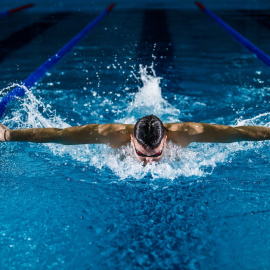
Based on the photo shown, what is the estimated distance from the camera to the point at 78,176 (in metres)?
2.51

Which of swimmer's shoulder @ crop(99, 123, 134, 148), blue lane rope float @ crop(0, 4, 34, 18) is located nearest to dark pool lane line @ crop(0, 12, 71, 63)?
blue lane rope float @ crop(0, 4, 34, 18)

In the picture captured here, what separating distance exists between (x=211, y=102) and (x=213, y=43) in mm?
2547

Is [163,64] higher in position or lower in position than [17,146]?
higher

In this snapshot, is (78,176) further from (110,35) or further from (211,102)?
(110,35)

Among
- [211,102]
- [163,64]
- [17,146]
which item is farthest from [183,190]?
[163,64]

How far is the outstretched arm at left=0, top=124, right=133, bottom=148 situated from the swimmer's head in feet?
0.82

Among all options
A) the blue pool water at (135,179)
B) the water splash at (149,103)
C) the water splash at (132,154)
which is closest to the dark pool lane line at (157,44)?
the blue pool water at (135,179)

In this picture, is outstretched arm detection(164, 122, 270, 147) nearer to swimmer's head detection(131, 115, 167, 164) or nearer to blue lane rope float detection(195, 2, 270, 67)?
swimmer's head detection(131, 115, 167, 164)

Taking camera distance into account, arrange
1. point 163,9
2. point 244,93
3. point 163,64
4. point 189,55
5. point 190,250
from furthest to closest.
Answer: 1. point 163,9
2. point 189,55
3. point 163,64
4. point 244,93
5. point 190,250

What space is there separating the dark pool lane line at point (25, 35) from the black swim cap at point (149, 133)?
3661mm

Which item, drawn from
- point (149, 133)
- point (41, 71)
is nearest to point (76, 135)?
point (149, 133)

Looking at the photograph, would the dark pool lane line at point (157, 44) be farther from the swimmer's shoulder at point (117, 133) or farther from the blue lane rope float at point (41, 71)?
the swimmer's shoulder at point (117, 133)

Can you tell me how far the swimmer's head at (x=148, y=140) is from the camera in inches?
81.7

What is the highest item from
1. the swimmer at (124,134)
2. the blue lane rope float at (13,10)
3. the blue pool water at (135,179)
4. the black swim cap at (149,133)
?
the blue lane rope float at (13,10)
